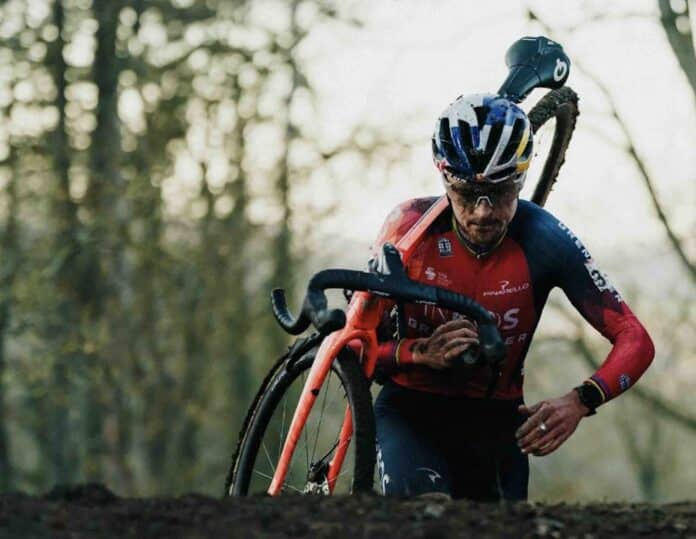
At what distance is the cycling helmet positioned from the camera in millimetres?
5934

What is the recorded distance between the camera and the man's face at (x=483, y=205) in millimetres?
5973

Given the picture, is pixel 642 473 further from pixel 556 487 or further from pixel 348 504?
pixel 348 504

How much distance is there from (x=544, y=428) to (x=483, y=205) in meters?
1.09

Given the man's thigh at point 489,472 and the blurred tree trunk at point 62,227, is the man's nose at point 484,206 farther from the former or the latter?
the blurred tree trunk at point 62,227

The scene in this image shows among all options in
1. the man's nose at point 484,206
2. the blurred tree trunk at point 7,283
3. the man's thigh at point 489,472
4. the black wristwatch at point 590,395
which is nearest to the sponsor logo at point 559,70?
the man's nose at point 484,206

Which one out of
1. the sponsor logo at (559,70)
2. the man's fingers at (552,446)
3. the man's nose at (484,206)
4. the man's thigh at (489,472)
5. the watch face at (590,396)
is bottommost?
the man's thigh at (489,472)

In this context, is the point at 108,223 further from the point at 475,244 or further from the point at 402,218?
the point at 475,244

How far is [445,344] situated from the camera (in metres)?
5.80

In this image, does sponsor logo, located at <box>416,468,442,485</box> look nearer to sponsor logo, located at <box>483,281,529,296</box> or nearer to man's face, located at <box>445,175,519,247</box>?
sponsor logo, located at <box>483,281,529,296</box>

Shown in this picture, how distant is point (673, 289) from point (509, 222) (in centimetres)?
3073

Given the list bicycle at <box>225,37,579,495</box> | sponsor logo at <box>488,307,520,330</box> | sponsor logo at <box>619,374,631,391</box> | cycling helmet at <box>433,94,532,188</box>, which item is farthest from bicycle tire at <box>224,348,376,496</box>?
sponsor logo at <box>619,374,631,391</box>

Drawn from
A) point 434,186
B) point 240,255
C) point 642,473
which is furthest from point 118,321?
point 642,473

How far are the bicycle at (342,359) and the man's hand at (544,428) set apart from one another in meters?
0.28

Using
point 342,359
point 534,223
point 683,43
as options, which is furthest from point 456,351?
point 683,43
